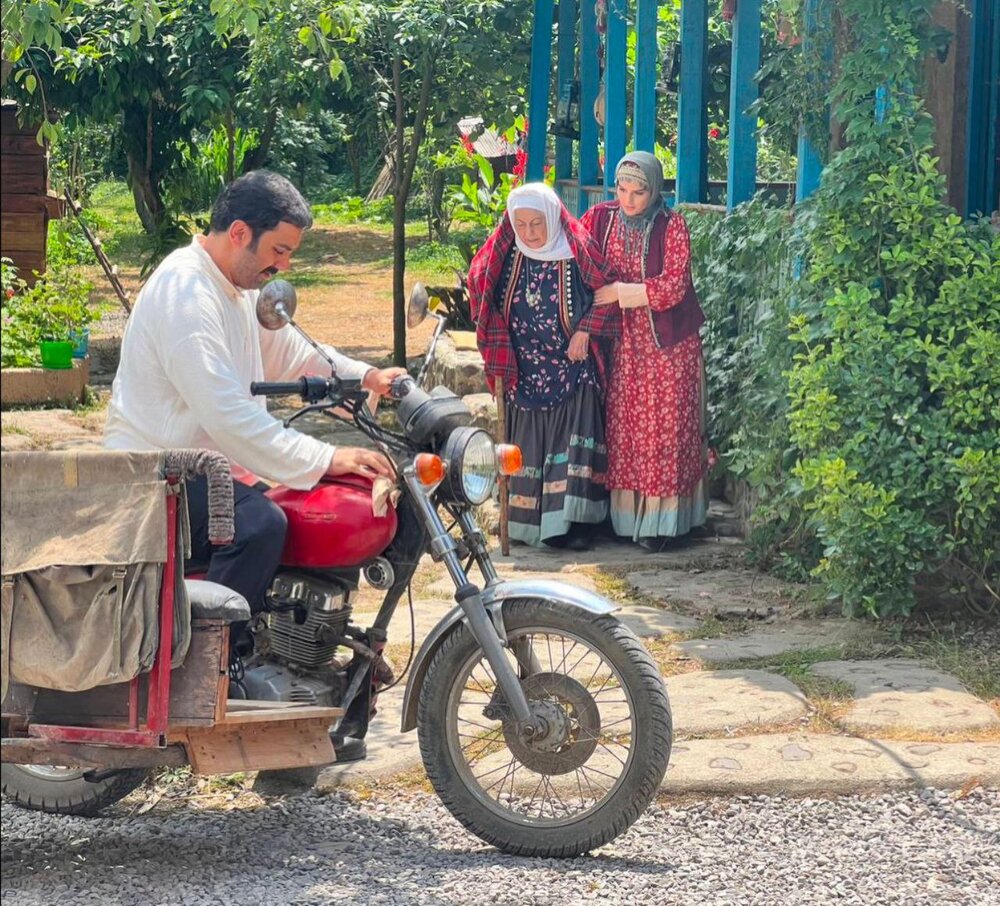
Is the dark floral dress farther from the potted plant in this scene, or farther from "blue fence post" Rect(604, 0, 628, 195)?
the potted plant

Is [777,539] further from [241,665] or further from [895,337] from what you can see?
[241,665]

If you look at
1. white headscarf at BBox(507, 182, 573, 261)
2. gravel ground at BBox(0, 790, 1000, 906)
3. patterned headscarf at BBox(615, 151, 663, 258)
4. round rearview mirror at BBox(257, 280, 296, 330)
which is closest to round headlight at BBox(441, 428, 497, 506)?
round rearview mirror at BBox(257, 280, 296, 330)

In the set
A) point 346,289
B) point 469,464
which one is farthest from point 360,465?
point 346,289

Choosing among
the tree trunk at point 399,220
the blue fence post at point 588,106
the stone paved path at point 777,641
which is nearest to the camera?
the stone paved path at point 777,641

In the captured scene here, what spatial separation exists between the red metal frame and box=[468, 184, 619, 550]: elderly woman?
3.96m

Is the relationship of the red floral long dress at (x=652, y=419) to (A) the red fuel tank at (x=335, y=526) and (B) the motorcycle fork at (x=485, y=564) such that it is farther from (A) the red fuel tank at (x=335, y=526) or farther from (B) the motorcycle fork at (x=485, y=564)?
(A) the red fuel tank at (x=335, y=526)

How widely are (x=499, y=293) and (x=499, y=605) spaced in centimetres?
367

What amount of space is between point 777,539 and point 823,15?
212cm

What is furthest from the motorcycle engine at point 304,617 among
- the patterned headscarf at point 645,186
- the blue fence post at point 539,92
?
the blue fence post at point 539,92

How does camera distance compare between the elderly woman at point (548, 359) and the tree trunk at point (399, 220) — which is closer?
the elderly woman at point (548, 359)

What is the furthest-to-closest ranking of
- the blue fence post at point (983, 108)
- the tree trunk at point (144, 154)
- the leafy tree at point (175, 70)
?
1. the tree trunk at point (144, 154)
2. the leafy tree at point (175, 70)
3. the blue fence post at point (983, 108)

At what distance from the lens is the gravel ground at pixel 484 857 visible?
12.3 ft

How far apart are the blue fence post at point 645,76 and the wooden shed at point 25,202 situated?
212 inches

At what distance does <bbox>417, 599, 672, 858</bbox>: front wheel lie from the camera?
3.86 metres
